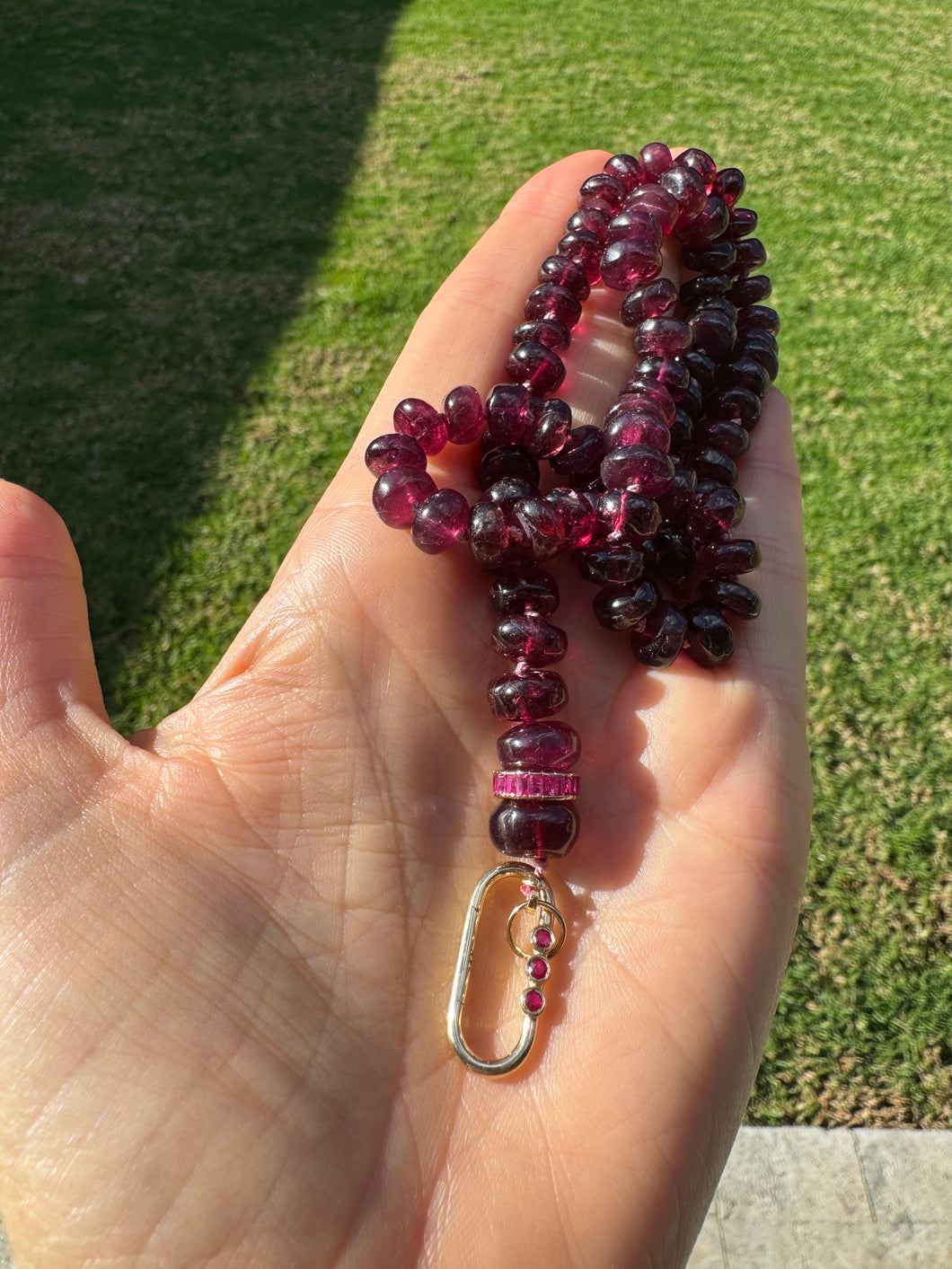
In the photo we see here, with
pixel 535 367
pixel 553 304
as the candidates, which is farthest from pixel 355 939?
pixel 553 304

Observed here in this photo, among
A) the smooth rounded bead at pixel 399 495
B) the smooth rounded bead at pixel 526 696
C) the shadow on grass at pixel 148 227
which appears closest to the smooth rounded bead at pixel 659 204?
the smooth rounded bead at pixel 399 495

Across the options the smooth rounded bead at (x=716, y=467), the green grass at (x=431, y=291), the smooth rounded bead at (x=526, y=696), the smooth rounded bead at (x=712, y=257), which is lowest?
the green grass at (x=431, y=291)

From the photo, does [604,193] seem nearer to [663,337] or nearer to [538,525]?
[663,337]

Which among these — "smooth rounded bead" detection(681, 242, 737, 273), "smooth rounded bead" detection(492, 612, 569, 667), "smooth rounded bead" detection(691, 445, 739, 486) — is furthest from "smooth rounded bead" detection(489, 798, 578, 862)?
"smooth rounded bead" detection(681, 242, 737, 273)

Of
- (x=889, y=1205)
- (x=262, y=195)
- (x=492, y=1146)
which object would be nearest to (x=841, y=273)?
(x=262, y=195)

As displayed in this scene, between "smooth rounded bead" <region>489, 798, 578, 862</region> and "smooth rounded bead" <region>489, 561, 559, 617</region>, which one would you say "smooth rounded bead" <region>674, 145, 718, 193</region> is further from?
"smooth rounded bead" <region>489, 798, 578, 862</region>

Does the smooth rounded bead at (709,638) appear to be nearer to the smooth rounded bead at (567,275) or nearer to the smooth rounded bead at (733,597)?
the smooth rounded bead at (733,597)
